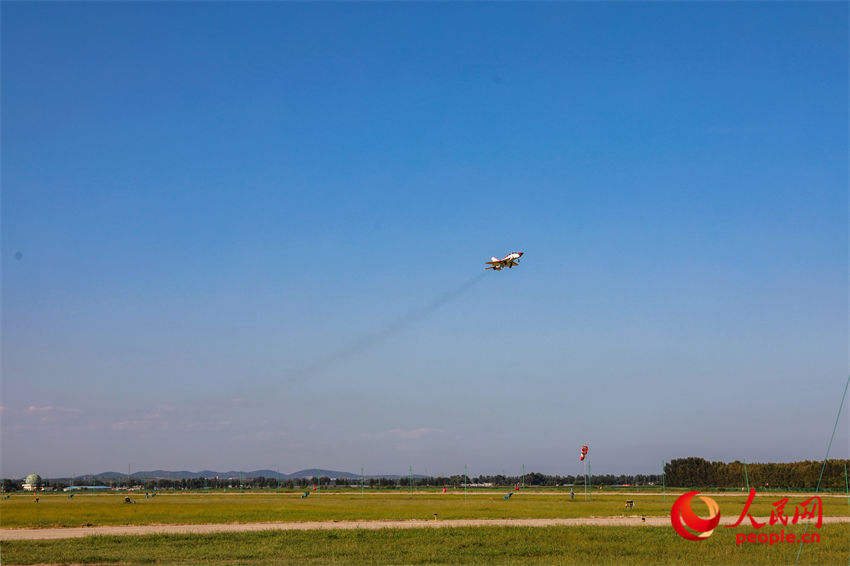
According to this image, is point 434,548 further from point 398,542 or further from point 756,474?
point 756,474

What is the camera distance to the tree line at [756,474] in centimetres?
10150

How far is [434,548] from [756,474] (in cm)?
9688

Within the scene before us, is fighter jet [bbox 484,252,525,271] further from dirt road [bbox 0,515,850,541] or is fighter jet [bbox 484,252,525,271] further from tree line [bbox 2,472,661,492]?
tree line [bbox 2,472,661,492]

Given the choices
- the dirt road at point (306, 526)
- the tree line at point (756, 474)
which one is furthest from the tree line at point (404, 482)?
the dirt road at point (306, 526)

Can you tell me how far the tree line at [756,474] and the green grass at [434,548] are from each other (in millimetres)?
70954

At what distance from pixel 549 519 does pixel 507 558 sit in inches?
706

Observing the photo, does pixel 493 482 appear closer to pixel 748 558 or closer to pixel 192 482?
pixel 192 482

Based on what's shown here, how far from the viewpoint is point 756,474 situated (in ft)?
363

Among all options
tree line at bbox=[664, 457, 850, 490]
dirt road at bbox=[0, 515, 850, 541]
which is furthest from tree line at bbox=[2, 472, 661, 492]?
dirt road at bbox=[0, 515, 850, 541]

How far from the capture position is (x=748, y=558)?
26859 mm

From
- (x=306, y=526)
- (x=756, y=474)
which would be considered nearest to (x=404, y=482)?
(x=756, y=474)

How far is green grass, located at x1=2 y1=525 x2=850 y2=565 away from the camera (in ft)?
88.0

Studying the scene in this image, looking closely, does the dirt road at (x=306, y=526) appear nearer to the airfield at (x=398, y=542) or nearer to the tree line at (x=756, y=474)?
the airfield at (x=398, y=542)

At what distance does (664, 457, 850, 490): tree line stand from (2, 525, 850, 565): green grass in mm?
70954
